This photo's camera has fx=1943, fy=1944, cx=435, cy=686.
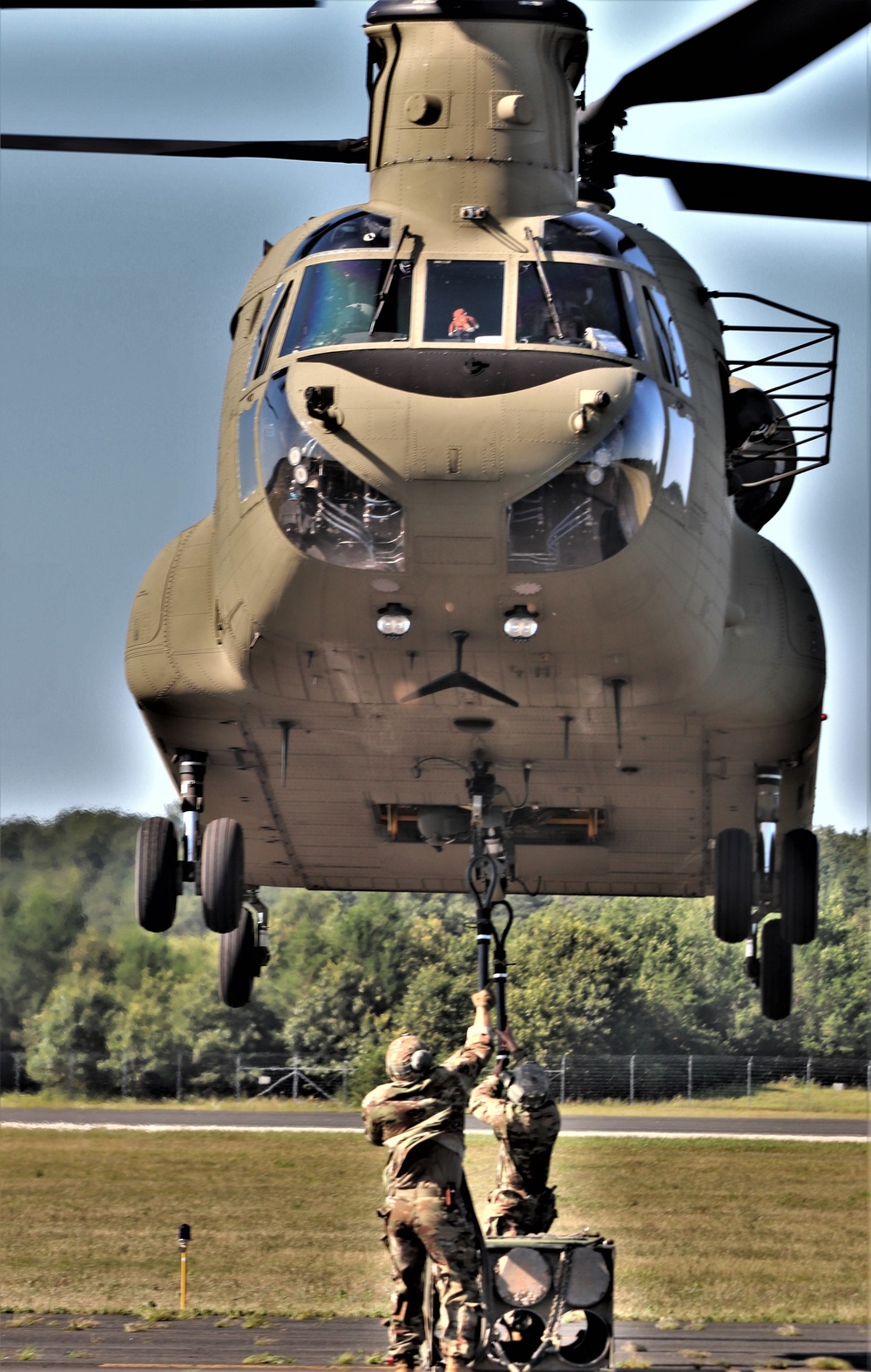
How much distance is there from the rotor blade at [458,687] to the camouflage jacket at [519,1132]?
237cm

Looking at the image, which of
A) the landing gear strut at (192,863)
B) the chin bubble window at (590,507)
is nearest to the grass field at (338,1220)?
the landing gear strut at (192,863)

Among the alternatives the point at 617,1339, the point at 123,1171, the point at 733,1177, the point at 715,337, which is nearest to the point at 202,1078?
the point at 123,1171

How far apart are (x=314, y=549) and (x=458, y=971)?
9.93 metres

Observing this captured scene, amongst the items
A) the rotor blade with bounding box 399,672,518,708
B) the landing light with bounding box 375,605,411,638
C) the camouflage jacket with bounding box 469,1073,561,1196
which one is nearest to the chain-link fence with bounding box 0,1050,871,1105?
the rotor blade with bounding box 399,672,518,708

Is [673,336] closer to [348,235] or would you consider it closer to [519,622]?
[348,235]

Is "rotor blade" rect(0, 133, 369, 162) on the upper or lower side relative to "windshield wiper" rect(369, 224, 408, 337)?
upper

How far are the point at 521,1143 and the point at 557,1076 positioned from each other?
9862 mm

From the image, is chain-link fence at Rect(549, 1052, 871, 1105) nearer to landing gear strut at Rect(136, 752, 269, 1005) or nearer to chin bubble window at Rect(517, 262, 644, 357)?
landing gear strut at Rect(136, 752, 269, 1005)

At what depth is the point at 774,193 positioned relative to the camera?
1351 centimetres

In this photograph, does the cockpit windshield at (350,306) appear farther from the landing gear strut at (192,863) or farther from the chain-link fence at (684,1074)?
the chain-link fence at (684,1074)

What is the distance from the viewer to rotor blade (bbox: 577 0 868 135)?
11969 mm

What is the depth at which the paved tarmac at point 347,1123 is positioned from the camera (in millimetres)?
20031

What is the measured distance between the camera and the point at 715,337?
13.2 m

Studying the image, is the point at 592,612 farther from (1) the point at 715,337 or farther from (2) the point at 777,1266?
(2) the point at 777,1266
